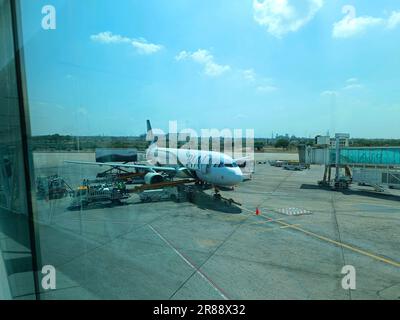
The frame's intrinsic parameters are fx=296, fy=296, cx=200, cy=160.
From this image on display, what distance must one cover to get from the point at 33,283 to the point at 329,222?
8.63 metres

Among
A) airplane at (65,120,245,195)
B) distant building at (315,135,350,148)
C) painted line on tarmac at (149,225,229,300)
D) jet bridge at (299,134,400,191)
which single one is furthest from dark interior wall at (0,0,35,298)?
distant building at (315,135,350,148)

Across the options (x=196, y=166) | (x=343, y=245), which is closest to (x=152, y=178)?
(x=196, y=166)

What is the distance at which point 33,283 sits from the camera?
96.6 inches

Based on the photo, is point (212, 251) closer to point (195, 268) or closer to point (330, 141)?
point (195, 268)

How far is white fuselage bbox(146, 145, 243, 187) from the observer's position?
1288 cm

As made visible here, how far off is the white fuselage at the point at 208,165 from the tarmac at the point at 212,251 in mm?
2419

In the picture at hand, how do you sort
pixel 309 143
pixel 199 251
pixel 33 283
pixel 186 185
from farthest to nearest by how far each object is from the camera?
1. pixel 309 143
2. pixel 186 185
3. pixel 199 251
4. pixel 33 283

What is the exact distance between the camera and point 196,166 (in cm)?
1458

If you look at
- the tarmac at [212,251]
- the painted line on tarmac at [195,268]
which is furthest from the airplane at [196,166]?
the painted line on tarmac at [195,268]

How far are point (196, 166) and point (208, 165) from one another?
1.20 meters

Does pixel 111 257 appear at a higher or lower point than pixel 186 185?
higher

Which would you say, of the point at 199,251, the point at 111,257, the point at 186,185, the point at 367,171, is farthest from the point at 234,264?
the point at 367,171
